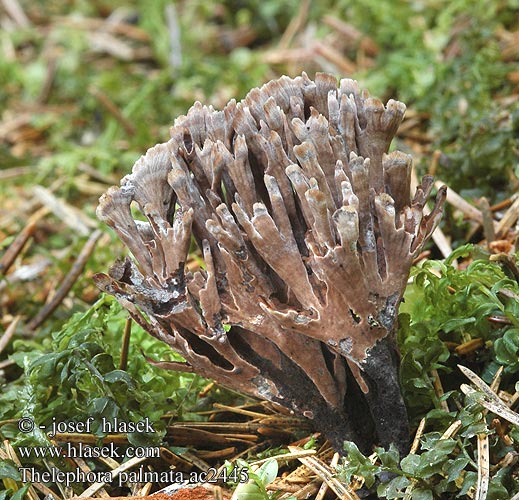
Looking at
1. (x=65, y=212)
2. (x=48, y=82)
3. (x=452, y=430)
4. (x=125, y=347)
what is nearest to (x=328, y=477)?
(x=452, y=430)

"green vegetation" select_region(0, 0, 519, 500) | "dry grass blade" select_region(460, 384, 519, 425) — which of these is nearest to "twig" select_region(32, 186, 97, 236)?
"green vegetation" select_region(0, 0, 519, 500)

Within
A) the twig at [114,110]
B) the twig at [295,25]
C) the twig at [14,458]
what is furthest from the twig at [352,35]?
the twig at [14,458]

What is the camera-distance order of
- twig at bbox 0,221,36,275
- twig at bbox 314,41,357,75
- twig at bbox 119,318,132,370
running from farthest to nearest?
twig at bbox 314,41,357,75 < twig at bbox 0,221,36,275 < twig at bbox 119,318,132,370

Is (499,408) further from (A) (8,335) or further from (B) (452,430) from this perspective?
(A) (8,335)

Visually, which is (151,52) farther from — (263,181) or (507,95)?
(263,181)

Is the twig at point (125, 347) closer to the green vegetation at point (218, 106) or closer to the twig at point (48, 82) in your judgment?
the green vegetation at point (218, 106)

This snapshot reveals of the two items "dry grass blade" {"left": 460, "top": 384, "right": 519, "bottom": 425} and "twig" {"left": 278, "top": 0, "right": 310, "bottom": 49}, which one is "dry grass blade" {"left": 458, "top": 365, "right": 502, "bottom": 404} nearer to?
"dry grass blade" {"left": 460, "top": 384, "right": 519, "bottom": 425}
